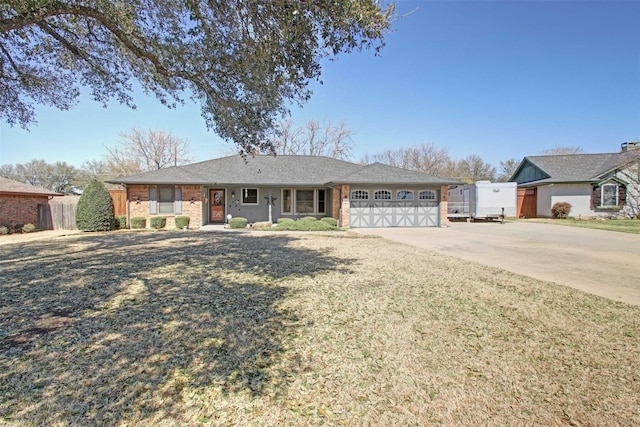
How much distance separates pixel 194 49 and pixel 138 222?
38.7 feet

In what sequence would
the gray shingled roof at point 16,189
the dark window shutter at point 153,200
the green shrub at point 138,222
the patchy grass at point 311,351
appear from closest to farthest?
1. the patchy grass at point 311,351
2. the gray shingled roof at point 16,189
3. the green shrub at point 138,222
4. the dark window shutter at point 153,200

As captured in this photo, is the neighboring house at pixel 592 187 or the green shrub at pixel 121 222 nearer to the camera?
the green shrub at pixel 121 222

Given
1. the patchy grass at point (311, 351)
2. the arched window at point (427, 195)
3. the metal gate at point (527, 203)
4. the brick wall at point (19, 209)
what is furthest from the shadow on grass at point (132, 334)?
the metal gate at point (527, 203)

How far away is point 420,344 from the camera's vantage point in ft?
10.4

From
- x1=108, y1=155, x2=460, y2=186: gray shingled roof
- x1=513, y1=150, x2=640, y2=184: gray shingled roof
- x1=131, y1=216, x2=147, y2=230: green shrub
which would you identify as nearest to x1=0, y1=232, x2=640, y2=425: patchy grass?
x1=131, y1=216, x2=147, y2=230: green shrub

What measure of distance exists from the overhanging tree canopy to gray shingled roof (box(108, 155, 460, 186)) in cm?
771

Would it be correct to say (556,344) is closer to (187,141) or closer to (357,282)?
(357,282)

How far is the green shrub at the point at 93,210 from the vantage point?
1379 cm

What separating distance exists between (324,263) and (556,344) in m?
4.65

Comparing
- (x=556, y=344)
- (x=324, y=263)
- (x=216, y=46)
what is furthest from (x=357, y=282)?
(x=216, y=46)

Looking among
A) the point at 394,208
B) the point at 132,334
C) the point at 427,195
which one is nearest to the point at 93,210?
the point at 132,334

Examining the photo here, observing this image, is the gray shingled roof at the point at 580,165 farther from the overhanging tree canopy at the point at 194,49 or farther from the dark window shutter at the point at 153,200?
the dark window shutter at the point at 153,200

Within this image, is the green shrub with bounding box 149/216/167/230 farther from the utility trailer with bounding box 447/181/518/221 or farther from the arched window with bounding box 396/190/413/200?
the utility trailer with bounding box 447/181/518/221

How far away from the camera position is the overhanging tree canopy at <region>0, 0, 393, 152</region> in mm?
4441
